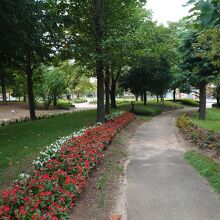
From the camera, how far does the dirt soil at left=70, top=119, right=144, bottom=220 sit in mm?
4128

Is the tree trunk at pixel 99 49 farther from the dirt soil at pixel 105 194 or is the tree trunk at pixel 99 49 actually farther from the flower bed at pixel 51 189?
the flower bed at pixel 51 189

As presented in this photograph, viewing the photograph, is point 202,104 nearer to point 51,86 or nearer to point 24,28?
point 24,28

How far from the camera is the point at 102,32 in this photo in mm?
11969

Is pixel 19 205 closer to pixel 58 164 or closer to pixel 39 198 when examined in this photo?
pixel 39 198

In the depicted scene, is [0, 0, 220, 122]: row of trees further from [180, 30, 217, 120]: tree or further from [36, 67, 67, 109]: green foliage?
[36, 67, 67, 109]: green foliage

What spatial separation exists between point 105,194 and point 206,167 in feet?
9.26

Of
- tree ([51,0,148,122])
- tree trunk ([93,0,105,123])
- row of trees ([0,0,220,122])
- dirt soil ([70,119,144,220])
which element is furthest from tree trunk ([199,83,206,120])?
dirt soil ([70,119,144,220])

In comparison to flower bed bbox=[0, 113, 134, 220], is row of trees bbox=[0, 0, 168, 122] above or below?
above

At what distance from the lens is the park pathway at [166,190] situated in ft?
13.6

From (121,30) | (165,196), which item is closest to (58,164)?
(165,196)

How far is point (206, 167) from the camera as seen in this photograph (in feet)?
20.9

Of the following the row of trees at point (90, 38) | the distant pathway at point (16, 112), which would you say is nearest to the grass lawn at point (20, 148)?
the row of trees at point (90, 38)

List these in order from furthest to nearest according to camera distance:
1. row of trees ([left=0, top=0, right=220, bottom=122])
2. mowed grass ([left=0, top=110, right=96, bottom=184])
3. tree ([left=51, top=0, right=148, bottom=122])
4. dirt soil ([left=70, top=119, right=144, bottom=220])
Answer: tree ([left=51, top=0, right=148, bottom=122])
row of trees ([left=0, top=0, right=220, bottom=122])
mowed grass ([left=0, top=110, right=96, bottom=184])
dirt soil ([left=70, top=119, right=144, bottom=220])

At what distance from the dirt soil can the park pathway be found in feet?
0.58
